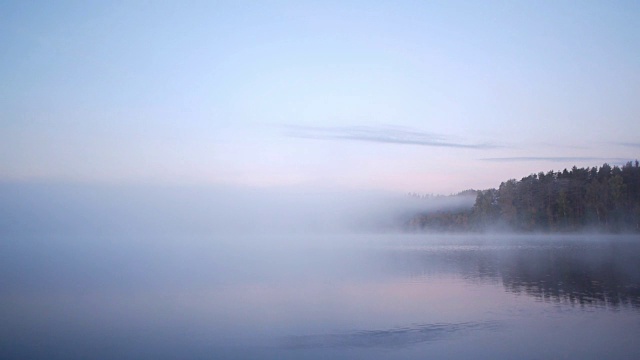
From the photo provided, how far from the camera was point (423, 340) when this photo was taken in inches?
665

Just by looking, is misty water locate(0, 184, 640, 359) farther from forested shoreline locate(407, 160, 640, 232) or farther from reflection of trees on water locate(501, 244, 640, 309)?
forested shoreline locate(407, 160, 640, 232)

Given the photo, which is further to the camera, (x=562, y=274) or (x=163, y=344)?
(x=562, y=274)

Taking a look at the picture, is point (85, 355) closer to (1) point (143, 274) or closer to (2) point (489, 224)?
(1) point (143, 274)

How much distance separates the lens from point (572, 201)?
319 ft

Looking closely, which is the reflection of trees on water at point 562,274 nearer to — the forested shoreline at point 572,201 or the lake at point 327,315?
the lake at point 327,315

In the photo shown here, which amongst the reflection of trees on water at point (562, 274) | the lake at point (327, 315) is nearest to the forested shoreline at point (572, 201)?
the reflection of trees on water at point (562, 274)

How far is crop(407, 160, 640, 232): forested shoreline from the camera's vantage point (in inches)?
3612

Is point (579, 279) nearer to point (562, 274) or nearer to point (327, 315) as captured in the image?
point (562, 274)

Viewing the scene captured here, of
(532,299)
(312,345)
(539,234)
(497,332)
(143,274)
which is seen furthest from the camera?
(539,234)

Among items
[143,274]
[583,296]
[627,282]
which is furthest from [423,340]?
[143,274]

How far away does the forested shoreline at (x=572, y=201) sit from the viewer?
91750mm

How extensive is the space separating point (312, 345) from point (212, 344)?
3.08 m

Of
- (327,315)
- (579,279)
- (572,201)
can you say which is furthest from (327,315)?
(572,201)

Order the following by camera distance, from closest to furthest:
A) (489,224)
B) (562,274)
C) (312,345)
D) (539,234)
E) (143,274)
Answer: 1. (312,345)
2. (562,274)
3. (143,274)
4. (539,234)
5. (489,224)
